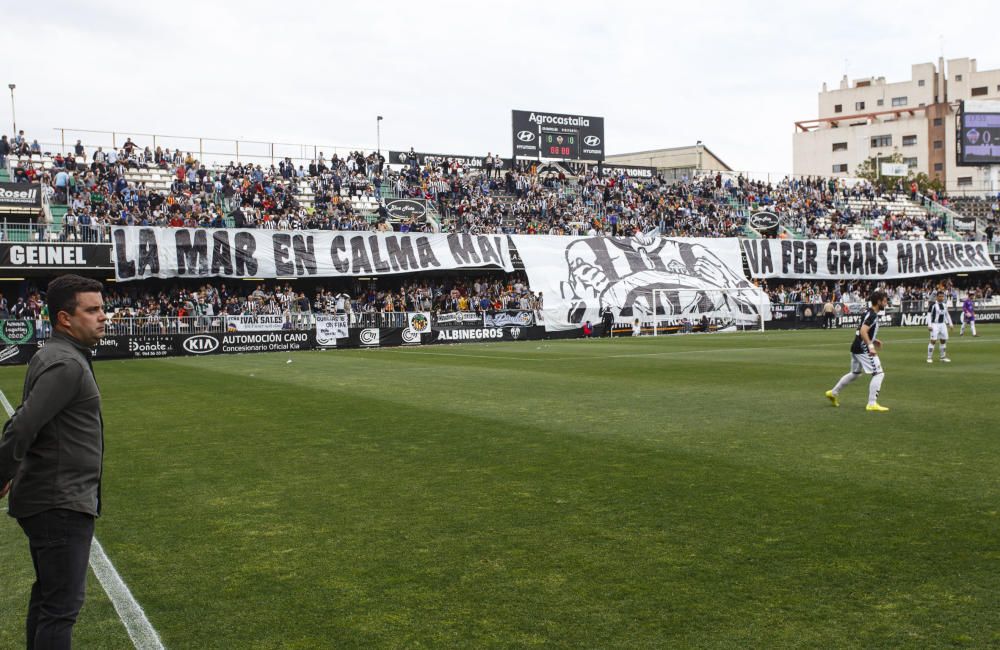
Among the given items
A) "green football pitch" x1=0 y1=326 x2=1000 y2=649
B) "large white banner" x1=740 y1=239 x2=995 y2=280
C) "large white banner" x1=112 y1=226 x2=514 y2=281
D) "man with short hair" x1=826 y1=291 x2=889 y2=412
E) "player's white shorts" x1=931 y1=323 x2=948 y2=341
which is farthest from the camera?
"large white banner" x1=740 y1=239 x2=995 y2=280

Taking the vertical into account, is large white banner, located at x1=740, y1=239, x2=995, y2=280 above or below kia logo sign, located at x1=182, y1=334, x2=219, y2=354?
above

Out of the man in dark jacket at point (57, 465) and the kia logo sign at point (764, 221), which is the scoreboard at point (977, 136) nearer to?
the kia logo sign at point (764, 221)

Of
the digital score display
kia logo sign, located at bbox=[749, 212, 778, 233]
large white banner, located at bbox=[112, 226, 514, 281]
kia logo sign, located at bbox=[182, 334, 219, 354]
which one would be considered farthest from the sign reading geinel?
kia logo sign, located at bbox=[749, 212, 778, 233]

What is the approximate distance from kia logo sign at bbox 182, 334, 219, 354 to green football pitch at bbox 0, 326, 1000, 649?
20.6 metres

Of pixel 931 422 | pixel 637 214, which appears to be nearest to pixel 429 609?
pixel 931 422

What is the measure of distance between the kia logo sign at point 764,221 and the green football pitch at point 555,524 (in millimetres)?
43466

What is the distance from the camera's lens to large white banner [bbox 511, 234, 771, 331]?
4759 centimetres

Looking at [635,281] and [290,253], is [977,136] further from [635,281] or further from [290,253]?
[290,253]

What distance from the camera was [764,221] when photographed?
193 feet

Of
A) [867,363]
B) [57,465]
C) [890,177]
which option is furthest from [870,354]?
[890,177]

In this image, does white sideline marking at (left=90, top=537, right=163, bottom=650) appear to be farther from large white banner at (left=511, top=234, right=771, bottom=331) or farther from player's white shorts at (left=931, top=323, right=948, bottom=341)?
large white banner at (left=511, top=234, right=771, bottom=331)

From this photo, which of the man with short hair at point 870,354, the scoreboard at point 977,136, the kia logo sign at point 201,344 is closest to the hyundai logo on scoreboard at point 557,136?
the kia logo sign at point 201,344

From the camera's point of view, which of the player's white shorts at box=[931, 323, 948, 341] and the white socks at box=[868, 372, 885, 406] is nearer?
the white socks at box=[868, 372, 885, 406]

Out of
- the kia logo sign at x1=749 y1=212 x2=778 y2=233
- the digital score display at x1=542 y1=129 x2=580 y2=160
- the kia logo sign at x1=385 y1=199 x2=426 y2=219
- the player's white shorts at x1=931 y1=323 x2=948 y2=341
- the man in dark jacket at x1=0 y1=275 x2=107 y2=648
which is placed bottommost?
the player's white shorts at x1=931 y1=323 x2=948 y2=341
